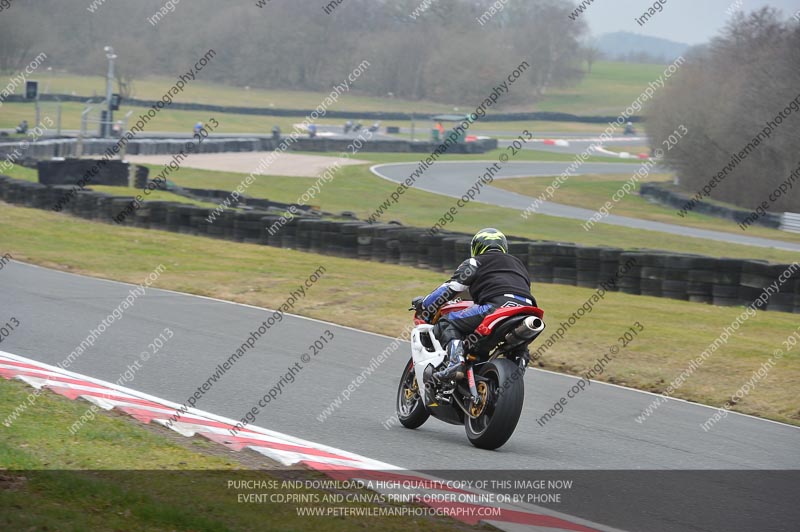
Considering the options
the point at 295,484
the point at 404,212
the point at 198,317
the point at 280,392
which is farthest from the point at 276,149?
the point at 295,484

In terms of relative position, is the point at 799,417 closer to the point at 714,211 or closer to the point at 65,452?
the point at 65,452

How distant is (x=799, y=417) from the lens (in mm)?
9219

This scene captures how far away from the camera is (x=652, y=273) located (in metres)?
15.3

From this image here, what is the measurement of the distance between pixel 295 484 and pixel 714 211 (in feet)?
104

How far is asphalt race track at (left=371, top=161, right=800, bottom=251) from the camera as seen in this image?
29453 millimetres

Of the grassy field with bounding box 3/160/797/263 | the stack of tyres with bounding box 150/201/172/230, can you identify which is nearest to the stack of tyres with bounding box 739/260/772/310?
the grassy field with bounding box 3/160/797/263

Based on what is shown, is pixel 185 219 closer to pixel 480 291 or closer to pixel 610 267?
pixel 610 267

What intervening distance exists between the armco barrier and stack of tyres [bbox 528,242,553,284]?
16 mm

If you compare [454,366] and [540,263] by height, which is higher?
[454,366]

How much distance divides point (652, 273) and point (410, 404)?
838cm

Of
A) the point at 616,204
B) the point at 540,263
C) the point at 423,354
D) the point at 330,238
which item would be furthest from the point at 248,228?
the point at 616,204

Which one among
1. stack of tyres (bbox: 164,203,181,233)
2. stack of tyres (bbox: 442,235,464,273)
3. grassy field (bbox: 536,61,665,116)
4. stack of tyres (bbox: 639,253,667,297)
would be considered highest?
stack of tyres (bbox: 639,253,667,297)

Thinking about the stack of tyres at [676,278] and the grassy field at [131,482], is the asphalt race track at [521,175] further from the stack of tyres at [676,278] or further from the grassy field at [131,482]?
the grassy field at [131,482]

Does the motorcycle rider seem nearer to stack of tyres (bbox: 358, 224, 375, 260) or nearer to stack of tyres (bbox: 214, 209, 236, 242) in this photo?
stack of tyres (bbox: 358, 224, 375, 260)
